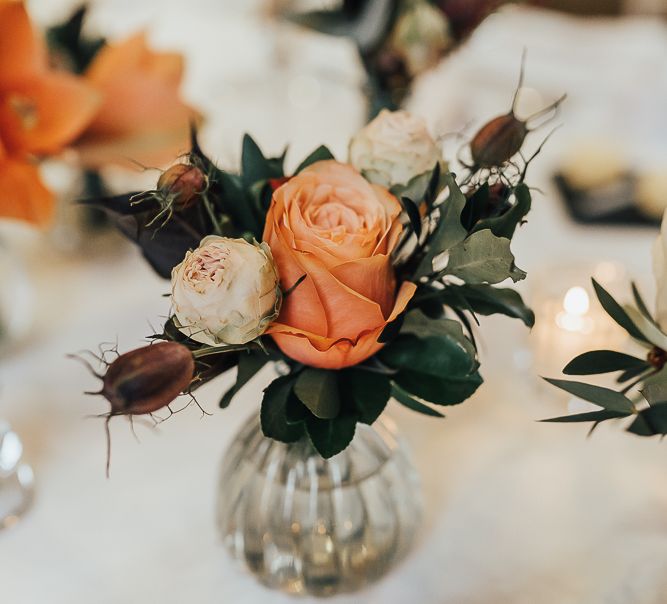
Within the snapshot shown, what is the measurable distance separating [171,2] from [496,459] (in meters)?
1.25

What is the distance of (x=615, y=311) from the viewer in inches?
17.3

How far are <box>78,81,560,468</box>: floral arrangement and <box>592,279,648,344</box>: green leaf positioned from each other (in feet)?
0.17

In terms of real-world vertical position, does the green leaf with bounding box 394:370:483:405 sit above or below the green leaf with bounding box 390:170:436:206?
below

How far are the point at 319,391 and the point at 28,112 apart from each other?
0.42 meters

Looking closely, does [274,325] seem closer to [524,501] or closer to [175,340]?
[175,340]

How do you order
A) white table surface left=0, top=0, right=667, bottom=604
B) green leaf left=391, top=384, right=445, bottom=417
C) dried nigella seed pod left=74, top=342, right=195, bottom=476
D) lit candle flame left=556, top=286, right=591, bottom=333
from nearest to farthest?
dried nigella seed pod left=74, top=342, right=195, bottom=476 < green leaf left=391, top=384, right=445, bottom=417 < white table surface left=0, top=0, right=667, bottom=604 < lit candle flame left=556, top=286, right=591, bottom=333

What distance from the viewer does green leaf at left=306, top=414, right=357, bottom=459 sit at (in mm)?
418

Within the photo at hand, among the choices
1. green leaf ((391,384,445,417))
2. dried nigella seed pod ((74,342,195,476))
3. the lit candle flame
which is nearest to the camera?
dried nigella seed pod ((74,342,195,476))

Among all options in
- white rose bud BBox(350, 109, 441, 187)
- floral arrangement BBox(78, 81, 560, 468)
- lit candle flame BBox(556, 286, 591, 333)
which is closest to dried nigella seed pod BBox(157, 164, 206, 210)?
floral arrangement BBox(78, 81, 560, 468)

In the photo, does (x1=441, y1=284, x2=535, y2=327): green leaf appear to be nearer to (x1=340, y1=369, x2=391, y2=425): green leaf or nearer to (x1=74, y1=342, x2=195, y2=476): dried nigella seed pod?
(x1=340, y1=369, x2=391, y2=425): green leaf

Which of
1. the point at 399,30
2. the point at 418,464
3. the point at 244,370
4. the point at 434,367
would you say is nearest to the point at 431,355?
the point at 434,367

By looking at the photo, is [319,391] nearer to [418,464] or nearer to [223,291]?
[223,291]

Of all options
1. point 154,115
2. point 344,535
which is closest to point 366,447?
point 344,535

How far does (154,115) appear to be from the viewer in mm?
766
